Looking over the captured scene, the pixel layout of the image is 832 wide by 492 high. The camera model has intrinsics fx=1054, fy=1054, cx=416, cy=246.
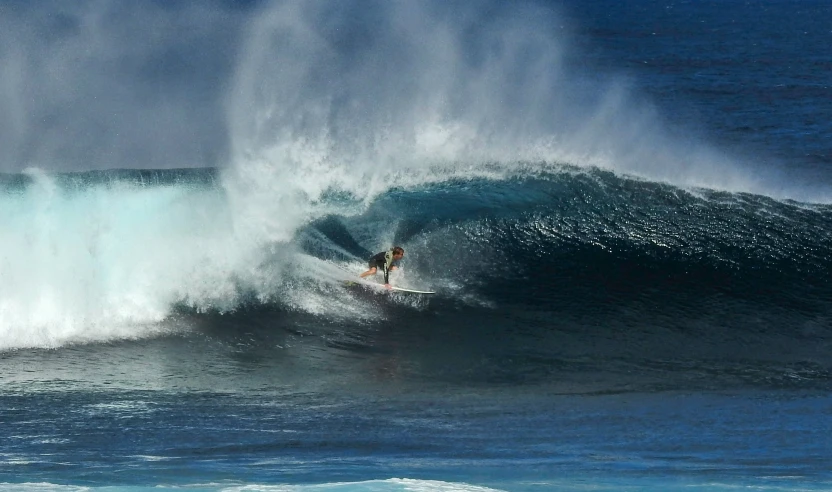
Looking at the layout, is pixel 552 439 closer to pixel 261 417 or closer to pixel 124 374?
pixel 261 417

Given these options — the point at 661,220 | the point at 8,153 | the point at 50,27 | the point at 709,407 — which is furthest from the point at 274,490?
the point at 50,27

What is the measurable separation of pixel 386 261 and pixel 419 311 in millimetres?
1100

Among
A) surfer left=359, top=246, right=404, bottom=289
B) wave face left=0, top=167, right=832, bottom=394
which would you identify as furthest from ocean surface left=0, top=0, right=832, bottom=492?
surfer left=359, top=246, right=404, bottom=289

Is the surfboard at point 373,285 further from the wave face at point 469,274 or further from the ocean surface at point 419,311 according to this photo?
the wave face at point 469,274

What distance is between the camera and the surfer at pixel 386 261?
19.2 meters

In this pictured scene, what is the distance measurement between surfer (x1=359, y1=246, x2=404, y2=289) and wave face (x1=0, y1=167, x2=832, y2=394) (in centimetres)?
45

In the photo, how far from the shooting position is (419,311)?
762 inches

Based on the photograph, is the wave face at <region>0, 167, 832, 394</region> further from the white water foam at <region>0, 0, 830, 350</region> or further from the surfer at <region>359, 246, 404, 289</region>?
the surfer at <region>359, 246, 404, 289</region>

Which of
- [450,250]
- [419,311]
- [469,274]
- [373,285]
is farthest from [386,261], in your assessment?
[450,250]

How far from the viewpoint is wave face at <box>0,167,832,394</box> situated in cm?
1809

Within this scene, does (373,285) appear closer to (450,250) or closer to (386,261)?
(386,261)

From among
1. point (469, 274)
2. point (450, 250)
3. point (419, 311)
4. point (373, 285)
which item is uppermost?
Result: point (450, 250)

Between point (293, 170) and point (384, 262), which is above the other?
point (293, 170)

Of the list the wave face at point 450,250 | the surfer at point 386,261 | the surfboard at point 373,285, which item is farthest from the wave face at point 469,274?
the surfer at point 386,261
